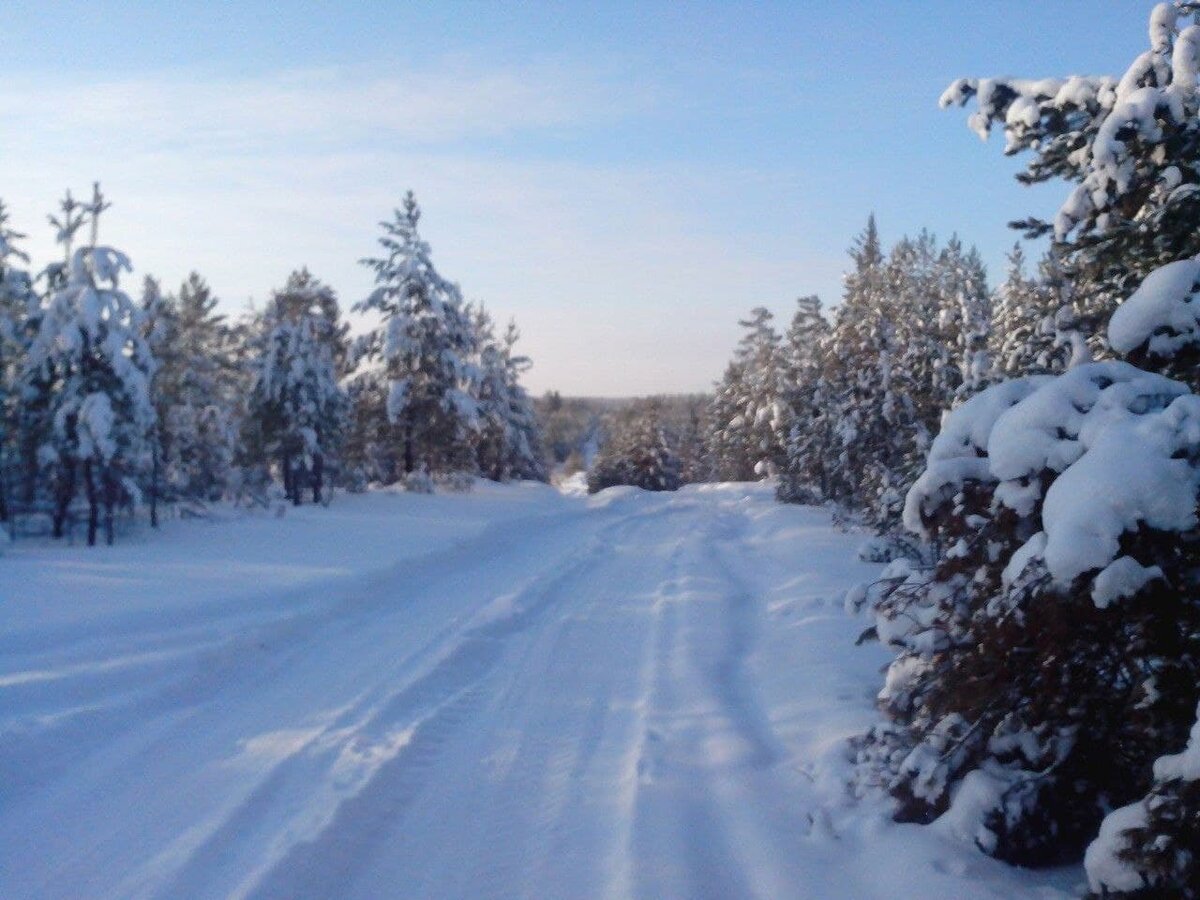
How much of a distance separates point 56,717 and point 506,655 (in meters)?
4.27

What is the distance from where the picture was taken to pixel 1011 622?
490cm

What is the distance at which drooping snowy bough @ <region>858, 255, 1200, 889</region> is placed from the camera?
435 cm

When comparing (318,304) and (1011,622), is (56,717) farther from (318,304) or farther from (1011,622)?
(318,304)

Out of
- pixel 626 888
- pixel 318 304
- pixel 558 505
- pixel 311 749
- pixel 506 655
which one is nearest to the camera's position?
pixel 626 888

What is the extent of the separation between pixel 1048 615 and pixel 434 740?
4586 millimetres

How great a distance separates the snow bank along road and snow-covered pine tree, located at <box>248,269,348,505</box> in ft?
50.6

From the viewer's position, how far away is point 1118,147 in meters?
5.97

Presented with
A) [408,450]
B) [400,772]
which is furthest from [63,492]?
[400,772]

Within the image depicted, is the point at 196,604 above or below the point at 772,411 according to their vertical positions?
below

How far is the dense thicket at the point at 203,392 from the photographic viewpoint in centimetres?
2039

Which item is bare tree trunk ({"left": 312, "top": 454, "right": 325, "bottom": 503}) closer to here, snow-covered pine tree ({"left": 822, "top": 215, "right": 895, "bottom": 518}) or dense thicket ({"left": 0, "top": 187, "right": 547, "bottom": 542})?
dense thicket ({"left": 0, "top": 187, "right": 547, "bottom": 542})

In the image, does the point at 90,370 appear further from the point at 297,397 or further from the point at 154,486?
the point at 297,397

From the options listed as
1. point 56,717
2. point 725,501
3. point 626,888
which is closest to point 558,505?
point 725,501

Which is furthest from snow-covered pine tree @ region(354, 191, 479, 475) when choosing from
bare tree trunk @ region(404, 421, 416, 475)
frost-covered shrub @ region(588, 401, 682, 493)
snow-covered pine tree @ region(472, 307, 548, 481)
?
frost-covered shrub @ region(588, 401, 682, 493)
